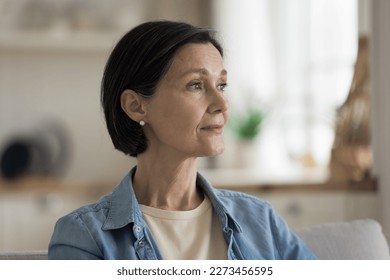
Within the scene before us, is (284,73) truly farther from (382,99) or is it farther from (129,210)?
(129,210)

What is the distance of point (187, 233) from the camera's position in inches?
51.4

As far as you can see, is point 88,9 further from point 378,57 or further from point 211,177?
point 378,57

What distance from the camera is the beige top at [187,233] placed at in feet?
4.24

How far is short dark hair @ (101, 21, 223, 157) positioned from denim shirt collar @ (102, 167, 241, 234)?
0.53ft

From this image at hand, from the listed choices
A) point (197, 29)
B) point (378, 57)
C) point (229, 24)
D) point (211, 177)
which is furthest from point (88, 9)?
point (197, 29)

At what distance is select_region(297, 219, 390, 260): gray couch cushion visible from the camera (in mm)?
1637

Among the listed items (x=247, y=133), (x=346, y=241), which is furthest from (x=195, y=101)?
(x=247, y=133)

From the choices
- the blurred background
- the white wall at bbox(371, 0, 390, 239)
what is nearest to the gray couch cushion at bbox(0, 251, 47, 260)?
the white wall at bbox(371, 0, 390, 239)

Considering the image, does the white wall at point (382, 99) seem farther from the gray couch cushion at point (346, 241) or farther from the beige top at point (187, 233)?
the beige top at point (187, 233)

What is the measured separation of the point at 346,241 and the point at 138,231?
604mm

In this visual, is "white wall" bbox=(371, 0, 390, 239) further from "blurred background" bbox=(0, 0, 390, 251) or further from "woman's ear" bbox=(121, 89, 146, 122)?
"woman's ear" bbox=(121, 89, 146, 122)

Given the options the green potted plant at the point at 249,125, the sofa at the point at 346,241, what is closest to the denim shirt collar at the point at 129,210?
the sofa at the point at 346,241

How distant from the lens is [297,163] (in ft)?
14.2
